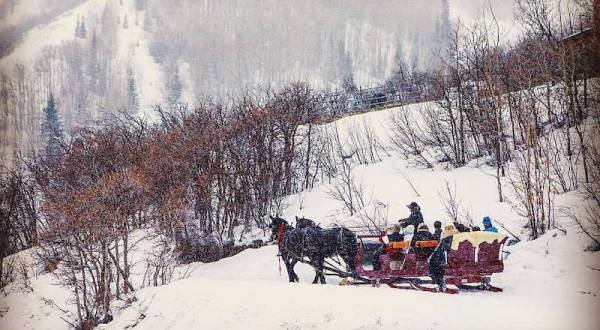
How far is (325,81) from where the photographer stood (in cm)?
6175

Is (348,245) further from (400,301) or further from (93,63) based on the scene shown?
(93,63)

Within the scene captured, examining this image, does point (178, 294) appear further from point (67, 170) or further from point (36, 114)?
point (36, 114)

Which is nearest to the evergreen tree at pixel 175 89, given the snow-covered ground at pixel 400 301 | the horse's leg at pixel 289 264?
the snow-covered ground at pixel 400 301

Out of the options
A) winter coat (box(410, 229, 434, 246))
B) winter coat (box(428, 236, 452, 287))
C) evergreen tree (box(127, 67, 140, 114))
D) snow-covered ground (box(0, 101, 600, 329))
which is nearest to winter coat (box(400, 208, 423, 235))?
winter coat (box(410, 229, 434, 246))

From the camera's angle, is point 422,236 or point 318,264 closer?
point 422,236

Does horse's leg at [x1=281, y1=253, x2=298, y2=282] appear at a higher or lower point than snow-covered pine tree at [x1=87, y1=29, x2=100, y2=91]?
lower

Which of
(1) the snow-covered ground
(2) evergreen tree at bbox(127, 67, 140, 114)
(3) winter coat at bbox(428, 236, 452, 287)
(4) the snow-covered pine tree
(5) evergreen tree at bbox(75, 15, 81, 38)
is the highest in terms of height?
(5) evergreen tree at bbox(75, 15, 81, 38)

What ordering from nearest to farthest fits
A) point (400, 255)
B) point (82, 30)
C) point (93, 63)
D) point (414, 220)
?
1. point (400, 255)
2. point (414, 220)
3. point (82, 30)
4. point (93, 63)

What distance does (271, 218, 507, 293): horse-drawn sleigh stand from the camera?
8.36m

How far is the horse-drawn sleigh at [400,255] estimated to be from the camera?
27.4 feet

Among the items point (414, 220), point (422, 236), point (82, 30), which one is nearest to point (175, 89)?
point (82, 30)

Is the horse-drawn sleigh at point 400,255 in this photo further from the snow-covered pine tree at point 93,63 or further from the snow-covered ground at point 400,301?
the snow-covered pine tree at point 93,63

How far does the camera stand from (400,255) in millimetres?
9430

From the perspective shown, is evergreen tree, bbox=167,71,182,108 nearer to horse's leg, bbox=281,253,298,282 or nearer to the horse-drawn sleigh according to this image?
the horse-drawn sleigh
